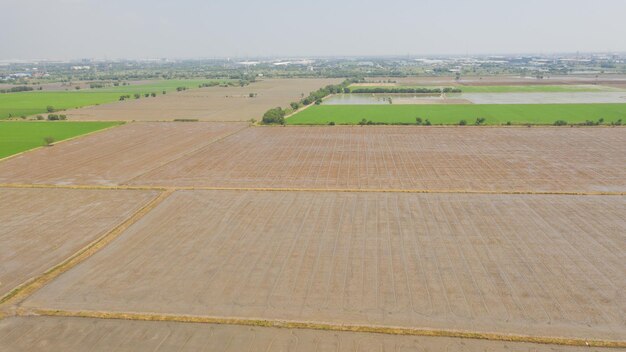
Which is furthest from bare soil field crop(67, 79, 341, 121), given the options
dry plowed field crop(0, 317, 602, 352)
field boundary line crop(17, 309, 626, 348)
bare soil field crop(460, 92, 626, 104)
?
dry plowed field crop(0, 317, 602, 352)

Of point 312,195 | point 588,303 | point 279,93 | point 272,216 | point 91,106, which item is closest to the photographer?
point 588,303

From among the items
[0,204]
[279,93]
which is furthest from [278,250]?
[279,93]

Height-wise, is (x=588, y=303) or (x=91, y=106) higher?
(x=91, y=106)

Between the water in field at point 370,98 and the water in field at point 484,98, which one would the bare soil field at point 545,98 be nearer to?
the water in field at point 484,98

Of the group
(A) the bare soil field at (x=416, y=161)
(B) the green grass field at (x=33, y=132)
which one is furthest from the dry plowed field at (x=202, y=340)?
(B) the green grass field at (x=33, y=132)

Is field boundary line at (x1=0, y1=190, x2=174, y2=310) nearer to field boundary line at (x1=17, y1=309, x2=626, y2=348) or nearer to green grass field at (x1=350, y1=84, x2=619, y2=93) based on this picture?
field boundary line at (x1=17, y1=309, x2=626, y2=348)

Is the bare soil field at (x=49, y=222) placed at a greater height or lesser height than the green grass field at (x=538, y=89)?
lesser

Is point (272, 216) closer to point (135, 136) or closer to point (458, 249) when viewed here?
point (458, 249)
